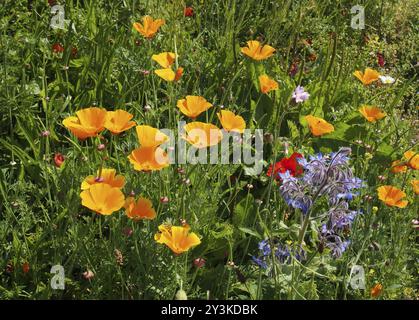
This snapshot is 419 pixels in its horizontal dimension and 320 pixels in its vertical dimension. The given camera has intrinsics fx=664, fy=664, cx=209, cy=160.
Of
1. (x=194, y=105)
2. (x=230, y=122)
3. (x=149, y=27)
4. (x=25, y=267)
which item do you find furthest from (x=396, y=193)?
(x=25, y=267)

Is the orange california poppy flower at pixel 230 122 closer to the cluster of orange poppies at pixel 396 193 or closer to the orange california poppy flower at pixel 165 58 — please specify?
the orange california poppy flower at pixel 165 58

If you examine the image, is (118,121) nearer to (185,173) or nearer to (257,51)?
(185,173)

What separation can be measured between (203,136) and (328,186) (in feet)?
1.28

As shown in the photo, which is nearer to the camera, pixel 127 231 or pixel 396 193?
pixel 127 231

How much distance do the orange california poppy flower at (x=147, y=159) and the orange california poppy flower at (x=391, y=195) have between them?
78 cm

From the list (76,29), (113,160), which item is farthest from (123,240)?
(76,29)

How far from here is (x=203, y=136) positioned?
1.96 meters

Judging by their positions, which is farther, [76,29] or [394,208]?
[76,29]

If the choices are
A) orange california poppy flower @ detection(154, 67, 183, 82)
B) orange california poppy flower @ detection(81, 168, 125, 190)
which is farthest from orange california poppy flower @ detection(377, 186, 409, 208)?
orange california poppy flower @ detection(81, 168, 125, 190)

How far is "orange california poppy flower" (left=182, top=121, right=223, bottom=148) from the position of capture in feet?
6.32

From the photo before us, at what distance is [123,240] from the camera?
2047 millimetres

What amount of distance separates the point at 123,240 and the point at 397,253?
0.92 metres

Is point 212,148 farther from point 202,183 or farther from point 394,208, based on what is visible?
point 394,208

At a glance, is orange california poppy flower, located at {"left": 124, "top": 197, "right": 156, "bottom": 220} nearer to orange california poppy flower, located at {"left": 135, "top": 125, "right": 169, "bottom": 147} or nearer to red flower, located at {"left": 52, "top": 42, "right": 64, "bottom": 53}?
orange california poppy flower, located at {"left": 135, "top": 125, "right": 169, "bottom": 147}
